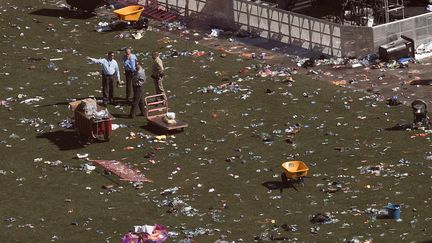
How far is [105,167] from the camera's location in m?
35.5

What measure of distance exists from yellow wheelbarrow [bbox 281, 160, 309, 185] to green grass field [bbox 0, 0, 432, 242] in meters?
0.30

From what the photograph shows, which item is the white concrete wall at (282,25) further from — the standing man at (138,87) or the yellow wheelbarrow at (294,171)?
the yellow wheelbarrow at (294,171)

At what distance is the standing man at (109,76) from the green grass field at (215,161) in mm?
742

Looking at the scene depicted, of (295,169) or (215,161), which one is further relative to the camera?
(215,161)

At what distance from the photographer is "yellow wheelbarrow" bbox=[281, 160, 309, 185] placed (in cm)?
3266

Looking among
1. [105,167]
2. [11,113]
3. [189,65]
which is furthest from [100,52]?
[105,167]

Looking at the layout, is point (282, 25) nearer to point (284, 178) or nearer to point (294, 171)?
point (284, 178)

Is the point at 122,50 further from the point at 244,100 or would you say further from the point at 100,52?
the point at 244,100

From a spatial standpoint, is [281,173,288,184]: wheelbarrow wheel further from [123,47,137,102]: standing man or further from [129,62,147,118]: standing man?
[123,47,137,102]: standing man

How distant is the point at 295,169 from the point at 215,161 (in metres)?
3.49

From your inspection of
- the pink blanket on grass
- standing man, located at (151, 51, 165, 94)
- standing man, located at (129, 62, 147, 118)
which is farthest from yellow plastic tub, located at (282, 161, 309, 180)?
standing man, located at (151, 51, 165, 94)

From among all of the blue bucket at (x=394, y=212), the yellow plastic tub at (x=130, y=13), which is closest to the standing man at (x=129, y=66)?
the yellow plastic tub at (x=130, y=13)

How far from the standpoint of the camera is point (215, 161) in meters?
35.7

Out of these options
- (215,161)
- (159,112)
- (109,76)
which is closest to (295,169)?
(215,161)
